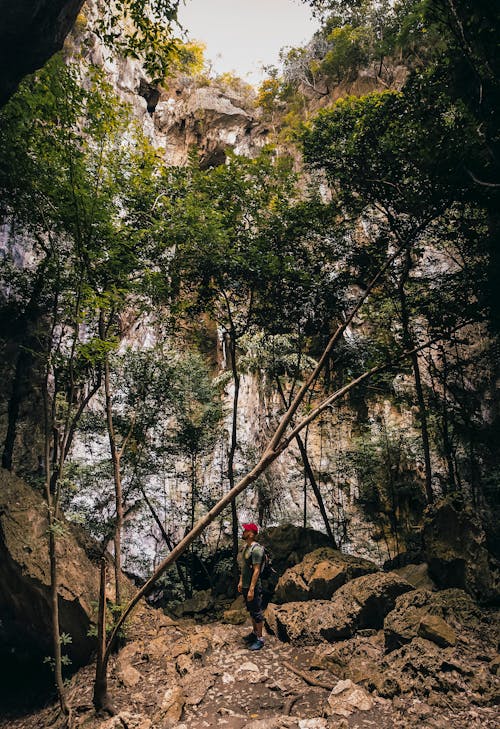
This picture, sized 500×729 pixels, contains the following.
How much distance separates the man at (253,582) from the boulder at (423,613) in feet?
6.20

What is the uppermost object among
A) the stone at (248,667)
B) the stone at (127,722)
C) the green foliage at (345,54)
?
the green foliage at (345,54)

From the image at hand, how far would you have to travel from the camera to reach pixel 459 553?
6.25 m

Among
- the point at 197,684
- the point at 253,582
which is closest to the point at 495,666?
the point at 253,582

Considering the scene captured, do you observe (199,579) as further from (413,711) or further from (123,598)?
(413,711)

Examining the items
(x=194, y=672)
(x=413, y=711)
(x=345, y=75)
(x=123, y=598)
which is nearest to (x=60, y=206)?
(x=123, y=598)

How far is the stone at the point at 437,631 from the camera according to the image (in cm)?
457

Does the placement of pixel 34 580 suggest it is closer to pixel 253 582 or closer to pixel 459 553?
pixel 253 582

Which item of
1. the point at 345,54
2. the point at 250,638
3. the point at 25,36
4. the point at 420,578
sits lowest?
Answer: the point at 250,638

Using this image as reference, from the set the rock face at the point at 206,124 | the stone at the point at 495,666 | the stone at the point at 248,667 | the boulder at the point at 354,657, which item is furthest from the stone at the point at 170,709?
Answer: the rock face at the point at 206,124

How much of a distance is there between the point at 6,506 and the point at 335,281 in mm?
8185

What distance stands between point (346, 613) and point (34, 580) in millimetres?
5179

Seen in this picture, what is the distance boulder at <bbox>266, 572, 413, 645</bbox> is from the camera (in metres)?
5.66

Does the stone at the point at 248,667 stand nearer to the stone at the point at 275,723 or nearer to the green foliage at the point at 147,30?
the stone at the point at 275,723

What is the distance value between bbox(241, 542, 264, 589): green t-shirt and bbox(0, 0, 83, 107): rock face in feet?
23.0
